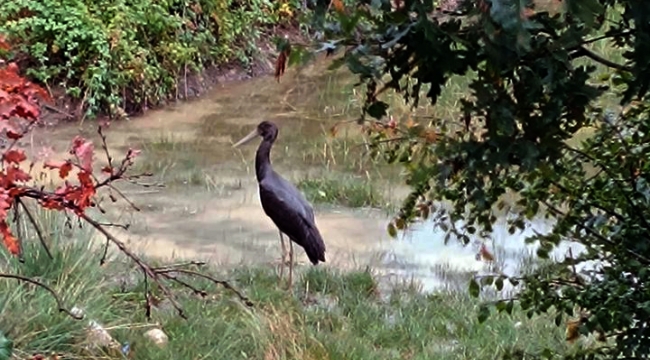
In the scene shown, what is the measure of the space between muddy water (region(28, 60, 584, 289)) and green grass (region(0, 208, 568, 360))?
2.03 feet

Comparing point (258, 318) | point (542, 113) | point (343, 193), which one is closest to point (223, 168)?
point (343, 193)

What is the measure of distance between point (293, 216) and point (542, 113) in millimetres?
4551

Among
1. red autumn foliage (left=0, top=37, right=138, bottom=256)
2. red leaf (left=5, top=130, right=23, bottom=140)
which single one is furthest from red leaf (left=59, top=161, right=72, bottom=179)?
red leaf (left=5, top=130, right=23, bottom=140)

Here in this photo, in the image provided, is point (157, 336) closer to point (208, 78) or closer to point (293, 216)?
point (293, 216)

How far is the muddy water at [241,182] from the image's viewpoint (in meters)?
7.30

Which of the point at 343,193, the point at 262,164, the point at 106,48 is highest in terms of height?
the point at 106,48

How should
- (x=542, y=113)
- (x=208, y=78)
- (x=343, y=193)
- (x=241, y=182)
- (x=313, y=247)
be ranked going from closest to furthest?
(x=542, y=113)
(x=313, y=247)
(x=343, y=193)
(x=241, y=182)
(x=208, y=78)

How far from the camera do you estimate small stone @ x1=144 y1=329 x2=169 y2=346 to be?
5067 mm

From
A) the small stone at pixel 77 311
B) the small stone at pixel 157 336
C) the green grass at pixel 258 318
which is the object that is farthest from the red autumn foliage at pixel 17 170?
the small stone at pixel 157 336

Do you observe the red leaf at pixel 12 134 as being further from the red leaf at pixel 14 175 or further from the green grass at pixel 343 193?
the green grass at pixel 343 193

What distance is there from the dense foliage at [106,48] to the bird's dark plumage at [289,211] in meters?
4.07

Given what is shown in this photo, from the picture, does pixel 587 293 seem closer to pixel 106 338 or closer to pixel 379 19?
pixel 379 19

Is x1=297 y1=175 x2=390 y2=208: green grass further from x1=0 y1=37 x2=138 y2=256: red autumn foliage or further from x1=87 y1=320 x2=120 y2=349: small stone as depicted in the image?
x1=0 y1=37 x2=138 y2=256: red autumn foliage

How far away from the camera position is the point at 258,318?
17.1 ft
